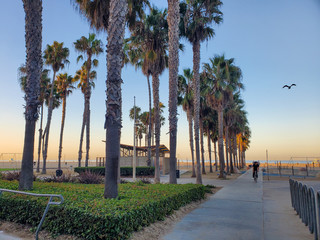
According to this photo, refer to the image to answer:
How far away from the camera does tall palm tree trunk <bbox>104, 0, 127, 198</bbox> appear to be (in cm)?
725

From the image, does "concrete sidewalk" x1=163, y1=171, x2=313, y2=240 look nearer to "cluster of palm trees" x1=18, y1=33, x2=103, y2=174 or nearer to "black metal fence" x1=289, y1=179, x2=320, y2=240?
"black metal fence" x1=289, y1=179, x2=320, y2=240

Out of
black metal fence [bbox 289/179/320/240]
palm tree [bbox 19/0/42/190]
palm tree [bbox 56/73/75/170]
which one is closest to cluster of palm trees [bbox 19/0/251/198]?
palm tree [bbox 19/0/42/190]

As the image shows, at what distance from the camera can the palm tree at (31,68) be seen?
941 cm

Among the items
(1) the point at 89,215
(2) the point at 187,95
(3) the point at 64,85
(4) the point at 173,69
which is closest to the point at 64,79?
(3) the point at 64,85

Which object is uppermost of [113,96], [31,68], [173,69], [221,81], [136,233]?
[221,81]

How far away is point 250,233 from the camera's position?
6.16 m

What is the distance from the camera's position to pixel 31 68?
986cm

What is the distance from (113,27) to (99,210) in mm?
5564

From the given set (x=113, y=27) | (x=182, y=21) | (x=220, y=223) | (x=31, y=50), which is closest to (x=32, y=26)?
(x=31, y=50)

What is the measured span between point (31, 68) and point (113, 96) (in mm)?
4483

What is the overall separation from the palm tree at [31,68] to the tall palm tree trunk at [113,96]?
12.5 ft

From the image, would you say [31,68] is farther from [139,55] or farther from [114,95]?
[139,55]

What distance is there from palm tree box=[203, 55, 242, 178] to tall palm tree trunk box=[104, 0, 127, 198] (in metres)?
17.7

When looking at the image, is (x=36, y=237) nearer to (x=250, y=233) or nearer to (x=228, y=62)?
(x=250, y=233)
